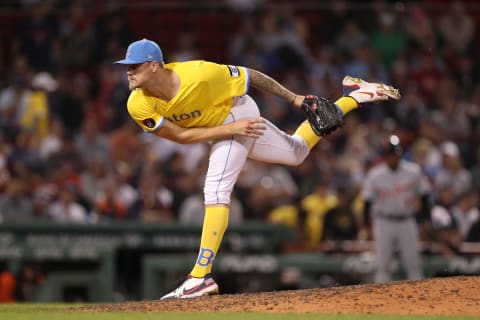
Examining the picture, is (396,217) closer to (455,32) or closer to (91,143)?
(91,143)

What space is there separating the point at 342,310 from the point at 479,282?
4.19 ft

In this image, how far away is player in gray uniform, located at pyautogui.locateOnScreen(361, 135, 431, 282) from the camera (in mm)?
12461

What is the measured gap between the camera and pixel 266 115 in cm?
1511

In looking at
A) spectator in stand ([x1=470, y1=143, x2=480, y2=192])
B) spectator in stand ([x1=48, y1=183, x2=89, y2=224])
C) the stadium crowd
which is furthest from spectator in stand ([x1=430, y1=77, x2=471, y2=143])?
spectator in stand ([x1=48, y1=183, x2=89, y2=224])

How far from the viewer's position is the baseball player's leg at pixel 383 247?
1236 centimetres

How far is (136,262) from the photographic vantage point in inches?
507

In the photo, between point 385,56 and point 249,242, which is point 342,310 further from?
point 385,56

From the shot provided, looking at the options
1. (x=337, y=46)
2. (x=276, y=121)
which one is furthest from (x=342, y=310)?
(x=337, y=46)

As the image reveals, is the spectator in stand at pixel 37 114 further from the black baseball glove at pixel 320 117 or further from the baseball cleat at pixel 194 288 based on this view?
the baseball cleat at pixel 194 288

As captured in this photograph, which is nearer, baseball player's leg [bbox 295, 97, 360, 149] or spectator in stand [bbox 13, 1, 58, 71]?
baseball player's leg [bbox 295, 97, 360, 149]

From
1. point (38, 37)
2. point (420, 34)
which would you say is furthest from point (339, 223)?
point (38, 37)

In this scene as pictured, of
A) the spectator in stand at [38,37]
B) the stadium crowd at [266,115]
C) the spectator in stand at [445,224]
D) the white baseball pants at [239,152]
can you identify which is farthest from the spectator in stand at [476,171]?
the white baseball pants at [239,152]

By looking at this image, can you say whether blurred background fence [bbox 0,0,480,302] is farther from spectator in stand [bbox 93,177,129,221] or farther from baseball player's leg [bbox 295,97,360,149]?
baseball player's leg [bbox 295,97,360,149]

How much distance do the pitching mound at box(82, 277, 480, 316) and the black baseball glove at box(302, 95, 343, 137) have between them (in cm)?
125
